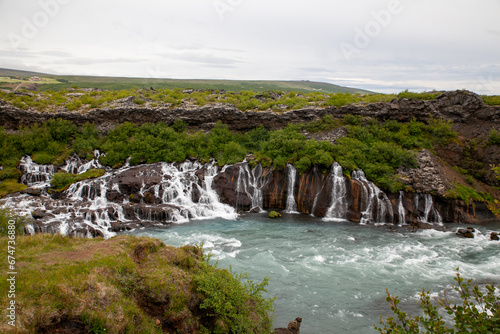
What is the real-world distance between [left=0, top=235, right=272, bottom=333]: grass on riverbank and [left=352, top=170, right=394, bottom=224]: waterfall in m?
19.3

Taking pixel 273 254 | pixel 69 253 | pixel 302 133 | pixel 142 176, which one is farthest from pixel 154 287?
pixel 302 133

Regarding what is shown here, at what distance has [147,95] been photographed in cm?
4881

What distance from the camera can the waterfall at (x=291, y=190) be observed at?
30344mm

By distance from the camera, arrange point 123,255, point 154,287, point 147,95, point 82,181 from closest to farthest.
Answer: point 154,287 < point 123,255 < point 82,181 < point 147,95

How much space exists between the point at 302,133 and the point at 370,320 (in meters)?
26.1

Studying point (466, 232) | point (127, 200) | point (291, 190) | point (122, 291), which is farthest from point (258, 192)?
point (122, 291)

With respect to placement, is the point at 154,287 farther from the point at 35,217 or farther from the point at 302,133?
the point at 302,133

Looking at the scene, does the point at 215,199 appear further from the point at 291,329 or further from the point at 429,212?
the point at 429,212

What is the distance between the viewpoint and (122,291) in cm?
975

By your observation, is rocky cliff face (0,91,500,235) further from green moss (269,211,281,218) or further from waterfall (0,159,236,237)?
green moss (269,211,281,218)

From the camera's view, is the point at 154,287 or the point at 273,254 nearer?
the point at 154,287

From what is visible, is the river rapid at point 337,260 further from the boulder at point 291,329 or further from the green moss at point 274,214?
the boulder at point 291,329

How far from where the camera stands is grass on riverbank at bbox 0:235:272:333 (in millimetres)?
8156

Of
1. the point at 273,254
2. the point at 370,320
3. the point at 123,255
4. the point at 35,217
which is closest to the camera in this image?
the point at 123,255
